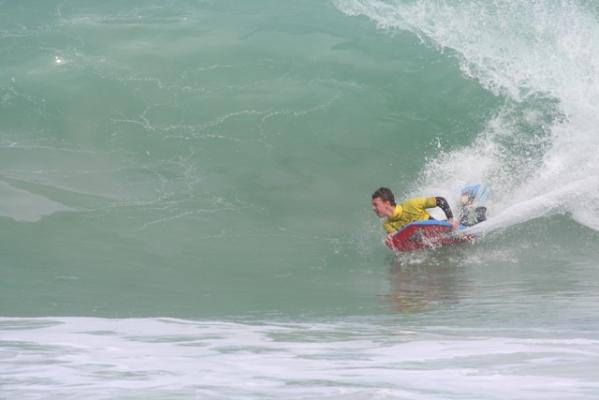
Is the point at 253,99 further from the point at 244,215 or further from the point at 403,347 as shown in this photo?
the point at 403,347

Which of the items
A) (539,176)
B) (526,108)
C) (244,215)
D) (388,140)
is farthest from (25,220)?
(526,108)

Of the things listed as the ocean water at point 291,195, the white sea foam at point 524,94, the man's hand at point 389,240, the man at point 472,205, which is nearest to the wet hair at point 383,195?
the man's hand at point 389,240

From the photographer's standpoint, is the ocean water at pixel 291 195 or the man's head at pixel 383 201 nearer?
the ocean water at pixel 291 195

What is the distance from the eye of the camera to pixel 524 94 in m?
12.9

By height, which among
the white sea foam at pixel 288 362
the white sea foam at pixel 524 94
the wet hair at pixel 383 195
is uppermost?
the white sea foam at pixel 524 94

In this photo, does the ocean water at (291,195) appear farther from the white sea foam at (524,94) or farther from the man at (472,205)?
the man at (472,205)

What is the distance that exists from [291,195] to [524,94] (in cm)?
388

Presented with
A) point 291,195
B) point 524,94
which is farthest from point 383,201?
point 524,94

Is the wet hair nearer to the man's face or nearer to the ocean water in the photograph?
the man's face

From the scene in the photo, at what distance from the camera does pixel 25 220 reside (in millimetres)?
9852

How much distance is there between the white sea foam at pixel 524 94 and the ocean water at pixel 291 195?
0.04 m

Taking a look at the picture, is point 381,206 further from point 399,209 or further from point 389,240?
point 389,240

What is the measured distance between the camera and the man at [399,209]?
366 inches

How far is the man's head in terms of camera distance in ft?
30.4
